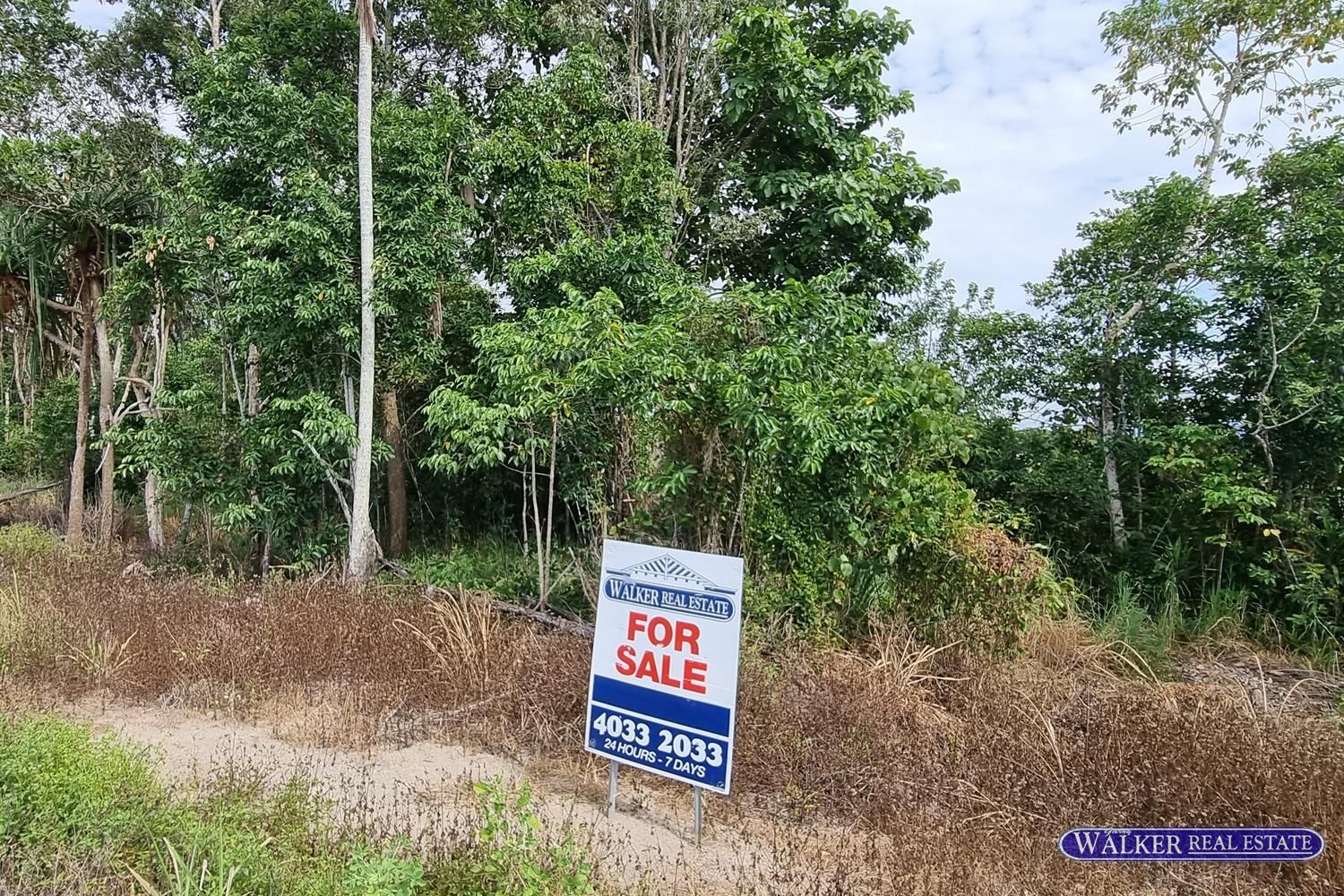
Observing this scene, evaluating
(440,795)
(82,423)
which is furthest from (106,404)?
(440,795)

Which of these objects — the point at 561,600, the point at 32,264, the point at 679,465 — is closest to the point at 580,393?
the point at 679,465

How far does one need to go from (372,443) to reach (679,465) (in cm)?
426

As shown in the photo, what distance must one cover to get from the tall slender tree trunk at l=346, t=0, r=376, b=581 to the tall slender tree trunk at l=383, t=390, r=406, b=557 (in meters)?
2.14

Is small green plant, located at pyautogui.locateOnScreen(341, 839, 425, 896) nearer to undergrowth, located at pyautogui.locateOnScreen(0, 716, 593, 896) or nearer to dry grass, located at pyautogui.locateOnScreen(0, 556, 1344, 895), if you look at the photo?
undergrowth, located at pyautogui.locateOnScreen(0, 716, 593, 896)

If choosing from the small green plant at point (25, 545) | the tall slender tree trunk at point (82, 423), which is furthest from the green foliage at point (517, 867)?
the tall slender tree trunk at point (82, 423)

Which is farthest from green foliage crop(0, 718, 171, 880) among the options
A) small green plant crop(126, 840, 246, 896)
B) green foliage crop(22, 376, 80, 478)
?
green foliage crop(22, 376, 80, 478)

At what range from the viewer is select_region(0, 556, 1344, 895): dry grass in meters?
2.94

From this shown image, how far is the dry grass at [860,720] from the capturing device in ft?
9.64

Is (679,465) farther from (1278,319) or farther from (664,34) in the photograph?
(664,34)

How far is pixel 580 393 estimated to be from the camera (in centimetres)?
528

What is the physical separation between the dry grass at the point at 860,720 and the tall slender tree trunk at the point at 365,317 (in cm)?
102

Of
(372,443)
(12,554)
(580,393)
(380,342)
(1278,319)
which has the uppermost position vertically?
(1278,319)

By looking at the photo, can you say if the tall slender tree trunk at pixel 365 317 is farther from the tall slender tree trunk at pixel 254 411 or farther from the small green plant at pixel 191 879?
the small green plant at pixel 191 879

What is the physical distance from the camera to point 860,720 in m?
3.86
